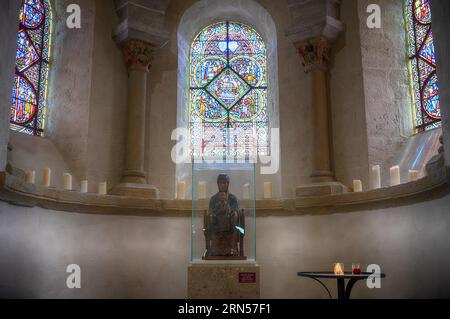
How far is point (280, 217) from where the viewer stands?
28.9ft

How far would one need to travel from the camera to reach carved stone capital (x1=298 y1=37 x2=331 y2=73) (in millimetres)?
9328

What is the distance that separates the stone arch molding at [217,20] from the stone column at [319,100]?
2.67ft

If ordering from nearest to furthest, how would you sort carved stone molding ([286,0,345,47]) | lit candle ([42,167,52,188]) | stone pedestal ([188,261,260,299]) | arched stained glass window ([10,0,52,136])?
stone pedestal ([188,261,260,299]), lit candle ([42,167,52,188]), arched stained glass window ([10,0,52,136]), carved stone molding ([286,0,345,47])

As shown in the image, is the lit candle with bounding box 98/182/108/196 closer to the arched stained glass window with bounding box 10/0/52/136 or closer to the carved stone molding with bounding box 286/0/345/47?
the arched stained glass window with bounding box 10/0/52/136

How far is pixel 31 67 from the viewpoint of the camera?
9070 millimetres

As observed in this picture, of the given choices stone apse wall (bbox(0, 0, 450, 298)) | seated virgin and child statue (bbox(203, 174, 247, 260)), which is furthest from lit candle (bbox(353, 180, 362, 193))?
seated virgin and child statue (bbox(203, 174, 247, 260))

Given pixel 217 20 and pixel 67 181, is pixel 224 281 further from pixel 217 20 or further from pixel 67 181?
pixel 217 20

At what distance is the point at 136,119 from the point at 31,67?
2.01 metres

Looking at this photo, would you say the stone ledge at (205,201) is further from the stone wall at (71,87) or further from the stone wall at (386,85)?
the stone wall at (386,85)

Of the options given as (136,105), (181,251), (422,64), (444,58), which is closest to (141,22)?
(136,105)

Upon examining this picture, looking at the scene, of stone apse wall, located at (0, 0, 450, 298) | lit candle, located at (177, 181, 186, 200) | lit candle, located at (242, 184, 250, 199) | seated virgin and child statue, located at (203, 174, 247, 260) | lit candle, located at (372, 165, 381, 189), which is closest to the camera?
seated virgin and child statue, located at (203, 174, 247, 260)

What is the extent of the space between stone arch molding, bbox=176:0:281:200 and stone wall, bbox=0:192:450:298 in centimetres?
152

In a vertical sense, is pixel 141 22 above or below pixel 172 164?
above
